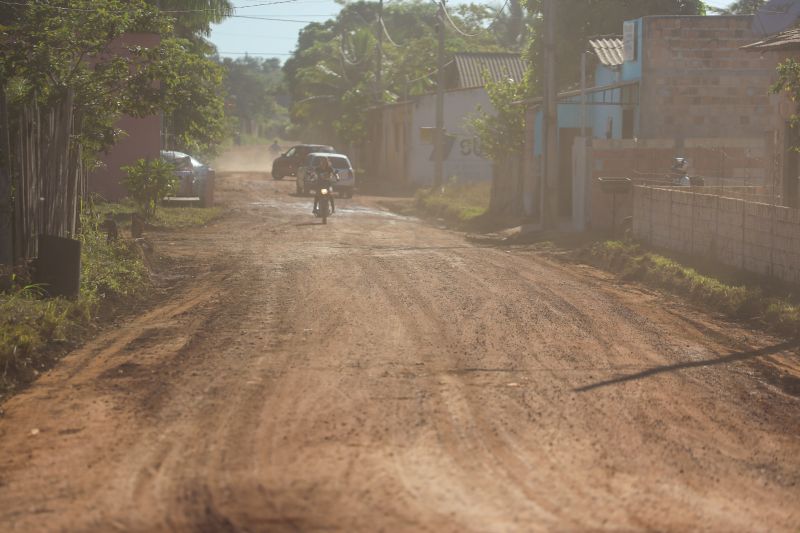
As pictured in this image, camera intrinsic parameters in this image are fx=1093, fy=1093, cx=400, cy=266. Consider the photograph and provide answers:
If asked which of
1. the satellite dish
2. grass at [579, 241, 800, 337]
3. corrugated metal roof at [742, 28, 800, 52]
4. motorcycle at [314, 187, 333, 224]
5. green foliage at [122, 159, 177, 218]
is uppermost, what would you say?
the satellite dish

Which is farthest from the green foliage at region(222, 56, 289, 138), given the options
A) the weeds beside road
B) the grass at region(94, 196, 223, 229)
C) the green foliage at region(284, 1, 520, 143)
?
the weeds beside road

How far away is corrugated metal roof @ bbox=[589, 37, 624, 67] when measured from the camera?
30072 millimetres

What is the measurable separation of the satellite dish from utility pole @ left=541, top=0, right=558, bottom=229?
441 cm

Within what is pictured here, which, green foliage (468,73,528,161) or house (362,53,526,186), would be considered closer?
green foliage (468,73,528,161)

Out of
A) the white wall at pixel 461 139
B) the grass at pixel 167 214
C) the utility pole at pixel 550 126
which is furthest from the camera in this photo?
the white wall at pixel 461 139

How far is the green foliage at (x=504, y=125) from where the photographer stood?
1207 inches

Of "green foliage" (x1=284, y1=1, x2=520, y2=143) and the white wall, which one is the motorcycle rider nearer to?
the white wall

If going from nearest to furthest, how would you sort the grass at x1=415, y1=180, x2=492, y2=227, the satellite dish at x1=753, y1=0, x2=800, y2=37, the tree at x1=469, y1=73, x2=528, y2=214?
the satellite dish at x1=753, y1=0, x2=800, y2=37
the tree at x1=469, y1=73, x2=528, y2=214
the grass at x1=415, y1=180, x2=492, y2=227

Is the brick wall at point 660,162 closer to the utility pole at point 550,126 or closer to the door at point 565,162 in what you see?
the utility pole at point 550,126

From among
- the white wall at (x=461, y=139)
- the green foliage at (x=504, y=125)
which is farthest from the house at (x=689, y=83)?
the white wall at (x=461, y=139)

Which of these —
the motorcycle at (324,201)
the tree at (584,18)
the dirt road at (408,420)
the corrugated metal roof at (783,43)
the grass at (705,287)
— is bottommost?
the dirt road at (408,420)

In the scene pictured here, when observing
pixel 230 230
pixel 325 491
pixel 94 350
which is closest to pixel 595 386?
pixel 325 491

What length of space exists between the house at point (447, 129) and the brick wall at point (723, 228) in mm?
22857

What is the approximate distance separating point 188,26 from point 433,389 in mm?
31517
